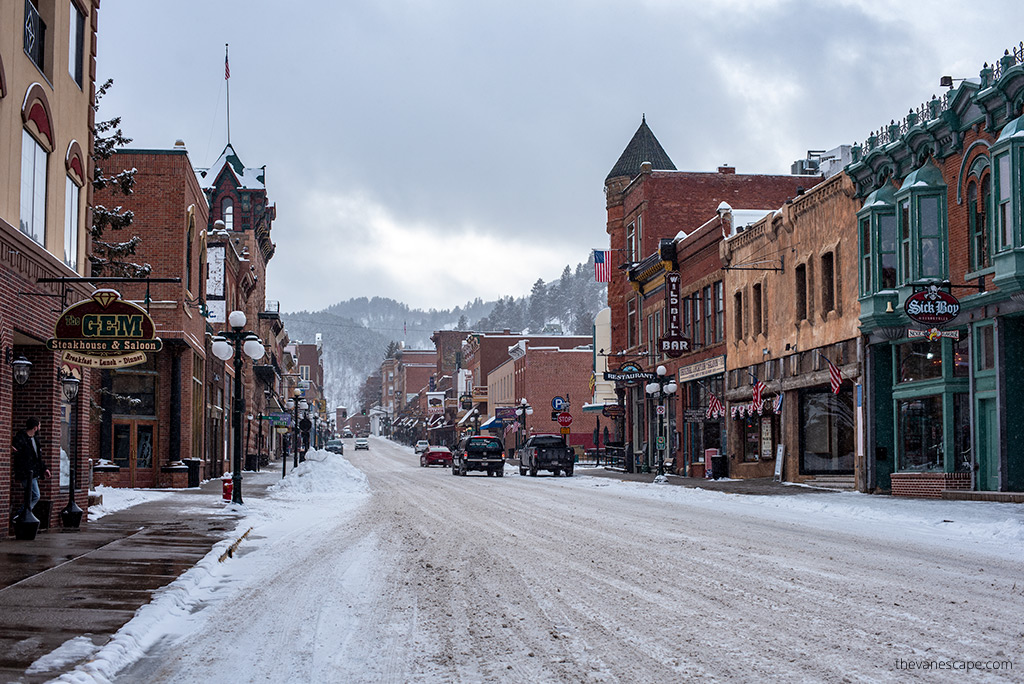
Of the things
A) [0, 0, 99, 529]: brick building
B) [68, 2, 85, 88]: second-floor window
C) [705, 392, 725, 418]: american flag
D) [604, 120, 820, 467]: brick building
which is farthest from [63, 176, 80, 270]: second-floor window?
Answer: [604, 120, 820, 467]: brick building

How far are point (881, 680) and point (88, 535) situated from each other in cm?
1345

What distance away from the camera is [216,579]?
1256cm

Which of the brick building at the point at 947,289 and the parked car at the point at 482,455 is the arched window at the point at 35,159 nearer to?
the brick building at the point at 947,289

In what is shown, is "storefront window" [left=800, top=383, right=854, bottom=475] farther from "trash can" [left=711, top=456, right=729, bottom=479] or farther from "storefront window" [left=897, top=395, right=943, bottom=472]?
"trash can" [left=711, top=456, right=729, bottom=479]

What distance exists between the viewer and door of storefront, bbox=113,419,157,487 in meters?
33.9

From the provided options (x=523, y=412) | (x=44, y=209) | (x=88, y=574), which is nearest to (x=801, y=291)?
(x=44, y=209)

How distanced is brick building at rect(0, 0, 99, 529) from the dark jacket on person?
5.4 inches

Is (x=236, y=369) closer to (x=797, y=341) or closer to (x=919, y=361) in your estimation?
(x=919, y=361)

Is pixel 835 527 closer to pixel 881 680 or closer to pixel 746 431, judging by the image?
pixel 881 680

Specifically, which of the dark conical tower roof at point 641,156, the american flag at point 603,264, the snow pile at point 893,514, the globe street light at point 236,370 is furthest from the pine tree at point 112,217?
the dark conical tower roof at point 641,156

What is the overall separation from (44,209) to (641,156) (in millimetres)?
46326

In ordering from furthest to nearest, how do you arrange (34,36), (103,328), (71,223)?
(71,223)
(34,36)
(103,328)

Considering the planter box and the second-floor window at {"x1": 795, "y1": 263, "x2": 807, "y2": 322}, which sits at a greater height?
the second-floor window at {"x1": 795, "y1": 263, "x2": 807, "y2": 322}

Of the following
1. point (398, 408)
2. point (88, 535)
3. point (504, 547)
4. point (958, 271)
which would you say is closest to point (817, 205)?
point (958, 271)
